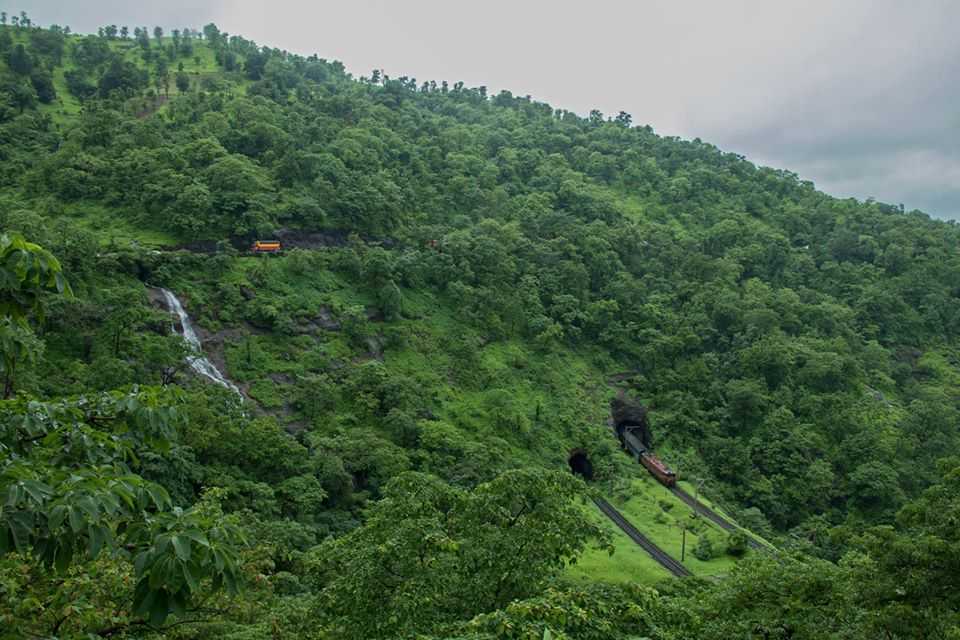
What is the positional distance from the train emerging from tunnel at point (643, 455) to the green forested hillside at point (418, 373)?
1.69 metres

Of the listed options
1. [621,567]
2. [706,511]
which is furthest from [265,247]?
[706,511]

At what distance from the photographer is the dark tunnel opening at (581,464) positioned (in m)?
37.1

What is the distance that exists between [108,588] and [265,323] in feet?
83.5

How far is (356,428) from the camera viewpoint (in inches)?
1109

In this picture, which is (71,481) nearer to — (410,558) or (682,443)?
(410,558)

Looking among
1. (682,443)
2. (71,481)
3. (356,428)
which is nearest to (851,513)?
(682,443)

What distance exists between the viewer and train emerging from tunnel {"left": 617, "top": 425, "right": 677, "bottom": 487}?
34.8 meters

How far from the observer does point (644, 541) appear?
2861 centimetres

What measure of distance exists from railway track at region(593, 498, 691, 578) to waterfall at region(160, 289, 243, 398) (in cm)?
1861

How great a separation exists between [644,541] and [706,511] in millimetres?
5780

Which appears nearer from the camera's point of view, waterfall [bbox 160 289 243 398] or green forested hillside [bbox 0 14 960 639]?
green forested hillside [bbox 0 14 960 639]

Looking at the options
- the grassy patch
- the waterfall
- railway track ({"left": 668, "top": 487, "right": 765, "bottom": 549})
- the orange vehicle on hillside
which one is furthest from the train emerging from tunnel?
the orange vehicle on hillside

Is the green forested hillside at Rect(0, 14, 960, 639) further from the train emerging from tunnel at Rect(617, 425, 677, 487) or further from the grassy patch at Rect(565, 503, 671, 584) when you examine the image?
the train emerging from tunnel at Rect(617, 425, 677, 487)

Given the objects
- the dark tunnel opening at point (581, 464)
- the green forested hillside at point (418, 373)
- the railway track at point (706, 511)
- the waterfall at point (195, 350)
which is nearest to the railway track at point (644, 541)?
the green forested hillside at point (418, 373)
